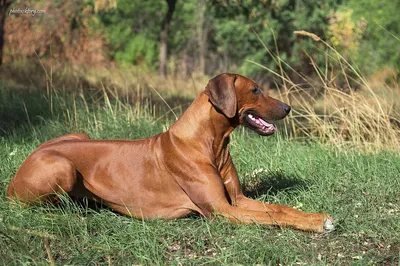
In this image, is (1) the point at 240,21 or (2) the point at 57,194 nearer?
(2) the point at 57,194

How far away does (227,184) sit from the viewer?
506 cm

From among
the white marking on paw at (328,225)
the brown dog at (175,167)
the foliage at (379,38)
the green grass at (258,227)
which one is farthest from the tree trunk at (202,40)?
the white marking on paw at (328,225)

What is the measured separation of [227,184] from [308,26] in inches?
392

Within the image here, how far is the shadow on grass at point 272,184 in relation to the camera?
5.50 m

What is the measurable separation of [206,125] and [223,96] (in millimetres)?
278

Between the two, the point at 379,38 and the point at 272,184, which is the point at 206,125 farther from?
the point at 379,38

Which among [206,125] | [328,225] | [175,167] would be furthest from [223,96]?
[328,225]

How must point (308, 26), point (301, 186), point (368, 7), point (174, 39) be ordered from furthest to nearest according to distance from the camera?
point (174, 39) < point (368, 7) < point (308, 26) < point (301, 186)

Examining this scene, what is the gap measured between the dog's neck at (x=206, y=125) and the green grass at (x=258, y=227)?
2.02 feet

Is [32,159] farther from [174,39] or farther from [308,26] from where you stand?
[174,39]

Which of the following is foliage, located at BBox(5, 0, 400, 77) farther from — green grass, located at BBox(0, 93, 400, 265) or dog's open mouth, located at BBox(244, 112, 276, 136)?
dog's open mouth, located at BBox(244, 112, 276, 136)

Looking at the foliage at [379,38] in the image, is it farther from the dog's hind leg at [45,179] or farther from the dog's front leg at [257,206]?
the dog's hind leg at [45,179]

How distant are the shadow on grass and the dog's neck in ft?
2.47

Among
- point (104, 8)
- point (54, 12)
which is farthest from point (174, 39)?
point (54, 12)
